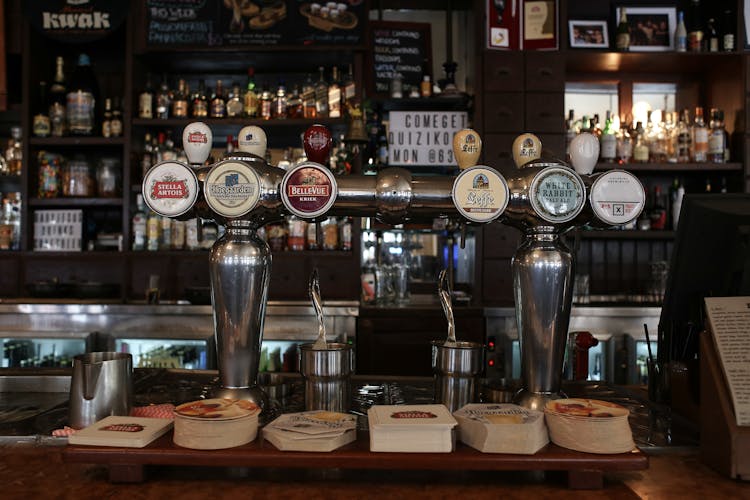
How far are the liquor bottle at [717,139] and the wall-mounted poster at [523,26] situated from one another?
966mm

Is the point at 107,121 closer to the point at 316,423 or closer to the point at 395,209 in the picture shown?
the point at 395,209

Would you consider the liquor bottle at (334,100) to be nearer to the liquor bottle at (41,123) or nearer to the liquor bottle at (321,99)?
the liquor bottle at (321,99)

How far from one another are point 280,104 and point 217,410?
9.27 ft

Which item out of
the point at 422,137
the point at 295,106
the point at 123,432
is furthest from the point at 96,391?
the point at 422,137

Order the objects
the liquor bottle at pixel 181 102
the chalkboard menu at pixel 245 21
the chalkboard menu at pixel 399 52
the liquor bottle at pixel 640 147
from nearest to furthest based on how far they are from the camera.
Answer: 1. the chalkboard menu at pixel 245 21
2. the liquor bottle at pixel 181 102
3. the liquor bottle at pixel 640 147
4. the chalkboard menu at pixel 399 52

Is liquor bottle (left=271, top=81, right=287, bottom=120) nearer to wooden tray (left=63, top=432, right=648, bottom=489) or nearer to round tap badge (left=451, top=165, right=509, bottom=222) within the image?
round tap badge (left=451, top=165, right=509, bottom=222)

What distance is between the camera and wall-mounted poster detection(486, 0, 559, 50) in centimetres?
359

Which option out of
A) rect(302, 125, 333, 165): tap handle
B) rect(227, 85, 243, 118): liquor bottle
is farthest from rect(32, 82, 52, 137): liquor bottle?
rect(302, 125, 333, 165): tap handle

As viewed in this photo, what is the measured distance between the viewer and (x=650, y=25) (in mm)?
3760

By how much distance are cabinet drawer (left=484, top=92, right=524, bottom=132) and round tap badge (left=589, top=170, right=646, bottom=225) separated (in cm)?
242

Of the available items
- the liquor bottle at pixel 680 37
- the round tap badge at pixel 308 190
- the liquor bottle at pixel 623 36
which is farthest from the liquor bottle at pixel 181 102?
the liquor bottle at pixel 680 37

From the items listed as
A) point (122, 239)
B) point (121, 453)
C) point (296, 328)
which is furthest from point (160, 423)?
point (122, 239)

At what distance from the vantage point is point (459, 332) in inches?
130

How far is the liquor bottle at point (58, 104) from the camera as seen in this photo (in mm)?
3605
